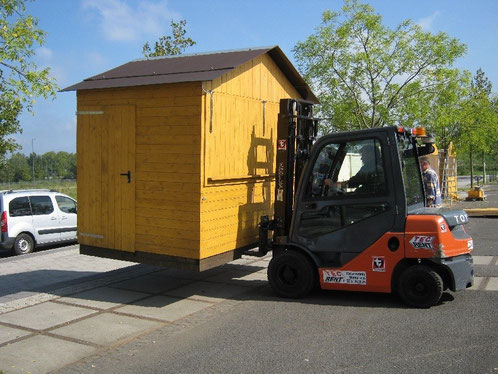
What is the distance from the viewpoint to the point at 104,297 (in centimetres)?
755

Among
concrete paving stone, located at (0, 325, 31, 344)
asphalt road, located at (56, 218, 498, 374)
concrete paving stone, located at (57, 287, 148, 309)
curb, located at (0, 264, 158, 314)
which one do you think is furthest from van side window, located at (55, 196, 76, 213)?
asphalt road, located at (56, 218, 498, 374)

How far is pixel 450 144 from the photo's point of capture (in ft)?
87.3

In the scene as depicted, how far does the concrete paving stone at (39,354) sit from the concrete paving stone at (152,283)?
7.93 feet

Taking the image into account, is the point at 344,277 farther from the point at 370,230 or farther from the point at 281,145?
the point at 281,145

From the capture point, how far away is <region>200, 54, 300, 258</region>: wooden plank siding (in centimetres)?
698


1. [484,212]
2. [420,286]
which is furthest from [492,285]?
[484,212]

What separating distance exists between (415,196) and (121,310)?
4271 mm

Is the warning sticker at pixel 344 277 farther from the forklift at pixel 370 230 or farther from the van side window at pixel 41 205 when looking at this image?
the van side window at pixel 41 205

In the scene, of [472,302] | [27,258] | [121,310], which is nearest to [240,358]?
[121,310]

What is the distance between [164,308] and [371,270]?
2799 mm

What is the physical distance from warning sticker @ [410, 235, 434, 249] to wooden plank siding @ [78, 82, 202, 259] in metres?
2.75

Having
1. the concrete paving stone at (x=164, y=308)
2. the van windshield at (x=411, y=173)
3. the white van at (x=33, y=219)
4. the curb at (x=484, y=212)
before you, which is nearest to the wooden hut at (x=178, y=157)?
the concrete paving stone at (x=164, y=308)

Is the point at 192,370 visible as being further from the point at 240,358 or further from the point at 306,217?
the point at 306,217

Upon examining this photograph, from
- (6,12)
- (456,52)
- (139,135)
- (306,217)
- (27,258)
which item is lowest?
(27,258)
